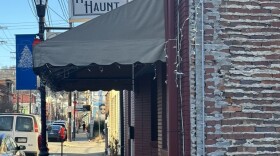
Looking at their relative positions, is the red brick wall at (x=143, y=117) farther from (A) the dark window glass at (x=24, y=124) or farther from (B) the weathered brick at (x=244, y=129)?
(A) the dark window glass at (x=24, y=124)

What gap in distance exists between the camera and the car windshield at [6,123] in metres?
19.2

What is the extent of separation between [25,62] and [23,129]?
→ 845 centimetres

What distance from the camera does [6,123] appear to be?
19312mm

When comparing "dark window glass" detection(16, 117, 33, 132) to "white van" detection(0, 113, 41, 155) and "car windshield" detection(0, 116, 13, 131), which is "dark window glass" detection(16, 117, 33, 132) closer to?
"white van" detection(0, 113, 41, 155)

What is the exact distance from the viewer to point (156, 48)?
6.74 metres

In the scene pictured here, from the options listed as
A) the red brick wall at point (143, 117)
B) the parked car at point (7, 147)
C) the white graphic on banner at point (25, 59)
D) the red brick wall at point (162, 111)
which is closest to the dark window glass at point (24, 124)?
the parked car at point (7, 147)

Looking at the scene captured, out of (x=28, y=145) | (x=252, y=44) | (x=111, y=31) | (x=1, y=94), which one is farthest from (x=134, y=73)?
(x=1, y=94)

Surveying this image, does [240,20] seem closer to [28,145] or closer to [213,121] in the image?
[213,121]

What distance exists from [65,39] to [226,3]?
208 cm

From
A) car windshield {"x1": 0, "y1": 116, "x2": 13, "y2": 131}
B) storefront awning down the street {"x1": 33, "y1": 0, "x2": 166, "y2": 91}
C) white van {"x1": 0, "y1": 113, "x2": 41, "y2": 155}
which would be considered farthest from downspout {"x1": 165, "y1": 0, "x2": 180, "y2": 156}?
car windshield {"x1": 0, "y1": 116, "x2": 13, "y2": 131}

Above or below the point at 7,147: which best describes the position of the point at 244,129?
above

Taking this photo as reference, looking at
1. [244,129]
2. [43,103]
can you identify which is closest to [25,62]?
[43,103]

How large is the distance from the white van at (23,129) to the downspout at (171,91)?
1343cm

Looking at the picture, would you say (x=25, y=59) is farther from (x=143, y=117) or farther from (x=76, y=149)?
(x=76, y=149)
